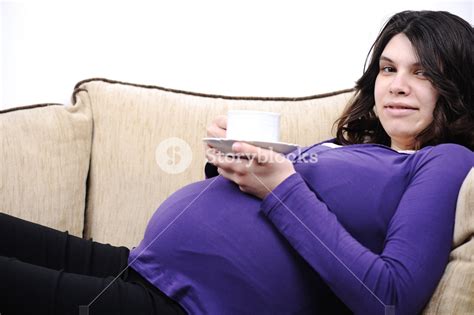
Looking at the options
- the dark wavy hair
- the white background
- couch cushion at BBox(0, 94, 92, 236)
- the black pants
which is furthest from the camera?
the white background

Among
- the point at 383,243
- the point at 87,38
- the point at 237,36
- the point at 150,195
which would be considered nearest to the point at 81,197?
the point at 150,195

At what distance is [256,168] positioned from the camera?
90cm

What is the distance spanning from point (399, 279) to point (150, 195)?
A: 73cm

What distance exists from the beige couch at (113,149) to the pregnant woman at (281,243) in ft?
1.12

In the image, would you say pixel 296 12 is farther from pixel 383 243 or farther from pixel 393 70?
pixel 383 243

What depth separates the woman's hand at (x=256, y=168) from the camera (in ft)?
2.91

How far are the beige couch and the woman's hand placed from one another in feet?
1.61

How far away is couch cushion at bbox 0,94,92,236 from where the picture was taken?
1.35 metres

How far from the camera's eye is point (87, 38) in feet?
5.60

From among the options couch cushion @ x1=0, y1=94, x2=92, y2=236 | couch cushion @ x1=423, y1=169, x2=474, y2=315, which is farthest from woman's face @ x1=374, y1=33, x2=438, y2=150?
couch cushion @ x1=0, y1=94, x2=92, y2=236

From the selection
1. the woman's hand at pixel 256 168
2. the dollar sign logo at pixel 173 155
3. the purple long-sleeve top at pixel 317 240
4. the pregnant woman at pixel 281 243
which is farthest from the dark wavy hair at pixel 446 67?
the dollar sign logo at pixel 173 155

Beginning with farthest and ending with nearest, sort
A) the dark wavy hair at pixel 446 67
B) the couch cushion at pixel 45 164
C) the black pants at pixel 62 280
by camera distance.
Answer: the couch cushion at pixel 45 164 → the dark wavy hair at pixel 446 67 → the black pants at pixel 62 280

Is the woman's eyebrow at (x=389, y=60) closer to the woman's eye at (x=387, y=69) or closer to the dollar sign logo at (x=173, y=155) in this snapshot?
the woman's eye at (x=387, y=69)

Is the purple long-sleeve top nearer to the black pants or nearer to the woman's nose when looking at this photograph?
the black pants
